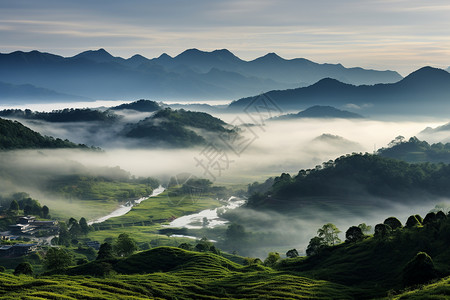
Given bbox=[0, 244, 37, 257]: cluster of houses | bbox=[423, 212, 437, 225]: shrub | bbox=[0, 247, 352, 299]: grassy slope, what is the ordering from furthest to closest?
bbox=[0, 244, 37, 257]: cluster of houses
bbox=[423, 212, 437, 225]: shrub
bbox=[0, 247, 352, 299]: grassy slope

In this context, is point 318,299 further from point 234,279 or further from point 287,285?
point 234,279

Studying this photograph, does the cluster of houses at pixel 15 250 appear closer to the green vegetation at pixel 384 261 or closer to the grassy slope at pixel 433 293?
the green vegetation at pixel 384 261

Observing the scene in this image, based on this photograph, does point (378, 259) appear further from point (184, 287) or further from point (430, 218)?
point (184, 287)

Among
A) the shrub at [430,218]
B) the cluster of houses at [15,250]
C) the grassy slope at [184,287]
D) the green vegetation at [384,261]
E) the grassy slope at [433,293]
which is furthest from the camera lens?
the cluster of houses at [15,250]

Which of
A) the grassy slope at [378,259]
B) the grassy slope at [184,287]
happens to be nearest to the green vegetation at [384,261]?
the grassy slope at [378,259]

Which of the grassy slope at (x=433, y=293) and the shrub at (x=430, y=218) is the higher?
the shrub at (x=430, y=218)

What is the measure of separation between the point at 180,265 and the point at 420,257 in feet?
198

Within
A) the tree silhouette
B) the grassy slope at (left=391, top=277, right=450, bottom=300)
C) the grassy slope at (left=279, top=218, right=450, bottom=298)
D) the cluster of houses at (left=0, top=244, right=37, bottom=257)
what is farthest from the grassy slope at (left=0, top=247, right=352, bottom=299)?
the cluster of houses at (left=0, top=244, right=37, bottom=257)

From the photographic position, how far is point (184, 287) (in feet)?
302

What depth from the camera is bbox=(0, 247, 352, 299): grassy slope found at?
77.6 m

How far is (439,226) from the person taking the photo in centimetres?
11200

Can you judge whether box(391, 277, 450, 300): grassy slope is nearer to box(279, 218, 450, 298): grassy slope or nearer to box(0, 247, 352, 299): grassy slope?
box(0, 247, 352, 299): grassy slope

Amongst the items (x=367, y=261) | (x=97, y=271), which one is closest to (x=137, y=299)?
(x=97, y=271)

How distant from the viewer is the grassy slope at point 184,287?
7756 centimetres
